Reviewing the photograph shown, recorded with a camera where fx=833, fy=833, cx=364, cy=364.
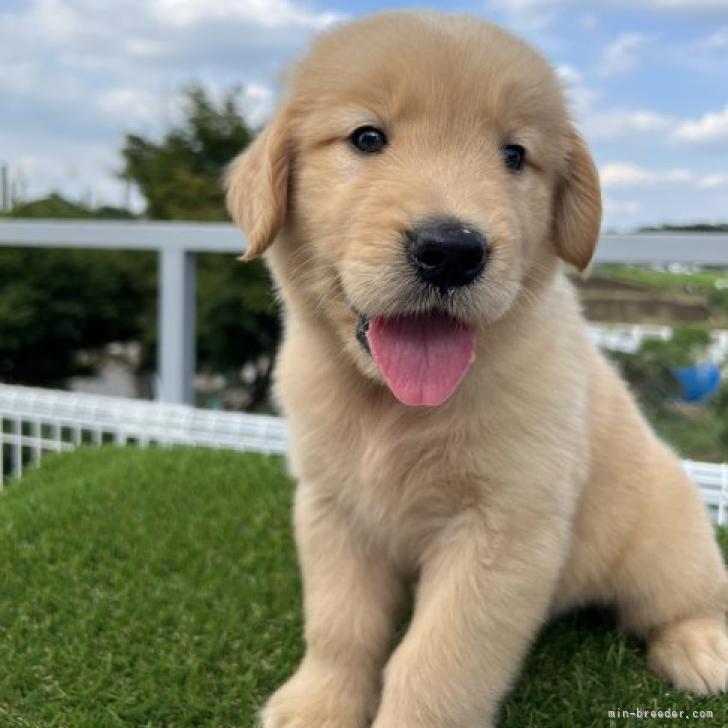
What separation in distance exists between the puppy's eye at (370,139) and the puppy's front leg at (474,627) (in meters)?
0.75

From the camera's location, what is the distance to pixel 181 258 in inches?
187

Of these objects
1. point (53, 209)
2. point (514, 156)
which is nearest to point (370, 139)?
point (514, 156)

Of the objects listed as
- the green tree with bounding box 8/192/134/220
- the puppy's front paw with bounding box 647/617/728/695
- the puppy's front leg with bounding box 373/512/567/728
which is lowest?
the puppy's front paw with bounding box 647/617/728/695

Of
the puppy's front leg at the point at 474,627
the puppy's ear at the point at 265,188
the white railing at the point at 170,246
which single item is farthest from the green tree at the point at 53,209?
the puppy's front leg at the point at 474,627

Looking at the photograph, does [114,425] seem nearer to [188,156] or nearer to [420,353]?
[420,353]

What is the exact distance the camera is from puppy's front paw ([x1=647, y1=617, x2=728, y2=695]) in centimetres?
194

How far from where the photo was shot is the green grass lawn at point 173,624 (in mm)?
1899

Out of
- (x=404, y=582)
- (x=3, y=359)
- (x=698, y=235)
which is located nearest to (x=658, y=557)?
(x=404, y=582)

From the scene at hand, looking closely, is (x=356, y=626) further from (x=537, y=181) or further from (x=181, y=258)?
(x=181, y=258)

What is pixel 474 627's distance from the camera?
5.34ft

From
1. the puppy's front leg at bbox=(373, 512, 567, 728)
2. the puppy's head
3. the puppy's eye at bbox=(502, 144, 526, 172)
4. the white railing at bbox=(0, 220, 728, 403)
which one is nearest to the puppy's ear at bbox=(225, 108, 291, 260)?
the puppy's head

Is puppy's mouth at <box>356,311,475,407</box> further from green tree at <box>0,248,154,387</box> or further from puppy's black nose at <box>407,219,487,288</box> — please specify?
green tree at <box>0,248,154,387</box>

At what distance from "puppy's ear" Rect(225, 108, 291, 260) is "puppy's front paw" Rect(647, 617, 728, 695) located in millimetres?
1366

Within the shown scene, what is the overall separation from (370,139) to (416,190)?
187 mm
